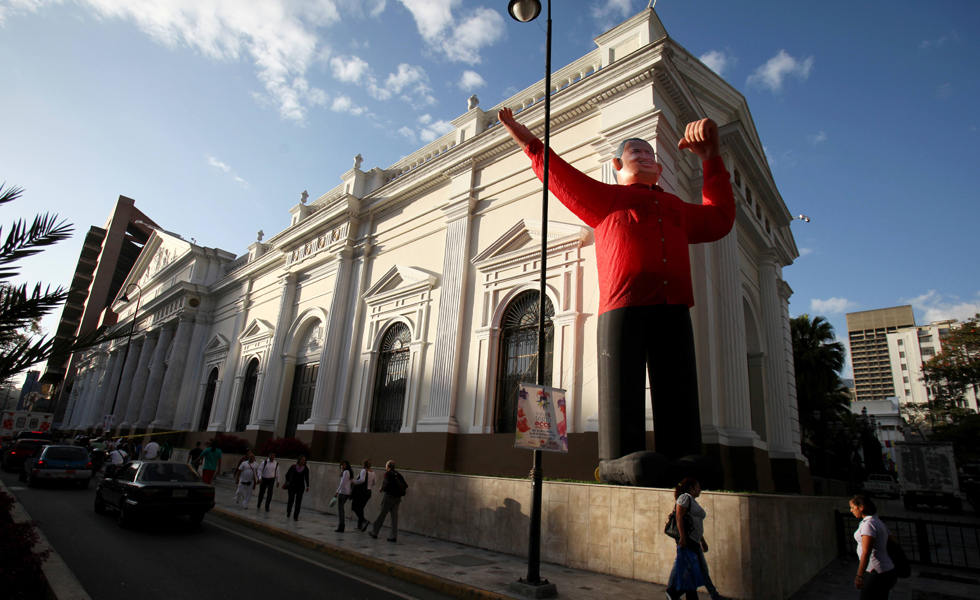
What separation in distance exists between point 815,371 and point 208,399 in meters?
30.7

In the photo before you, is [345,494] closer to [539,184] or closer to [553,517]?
[553,517]

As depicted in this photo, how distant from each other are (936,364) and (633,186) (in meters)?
30.6

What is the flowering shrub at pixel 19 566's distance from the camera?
4398 mm

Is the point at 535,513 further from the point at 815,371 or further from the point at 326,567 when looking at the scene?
the point at 815,371

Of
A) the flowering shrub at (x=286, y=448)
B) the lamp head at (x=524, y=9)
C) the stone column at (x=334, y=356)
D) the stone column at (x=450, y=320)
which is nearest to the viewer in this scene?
the lamp head at (x=524, y=9)

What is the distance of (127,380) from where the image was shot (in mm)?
35750

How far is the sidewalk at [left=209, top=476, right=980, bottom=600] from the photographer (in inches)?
260

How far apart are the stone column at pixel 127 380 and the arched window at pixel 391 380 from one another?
26.7 meters

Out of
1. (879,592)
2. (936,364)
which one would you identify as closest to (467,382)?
(879,592)

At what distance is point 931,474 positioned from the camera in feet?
80.2

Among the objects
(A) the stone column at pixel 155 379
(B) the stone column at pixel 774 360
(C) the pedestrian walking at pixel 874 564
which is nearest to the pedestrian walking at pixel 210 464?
(C) the pedestrian walking at pixel 874 564

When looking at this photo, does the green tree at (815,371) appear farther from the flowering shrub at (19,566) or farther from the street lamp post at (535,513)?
the flowering shrub at (19,566)

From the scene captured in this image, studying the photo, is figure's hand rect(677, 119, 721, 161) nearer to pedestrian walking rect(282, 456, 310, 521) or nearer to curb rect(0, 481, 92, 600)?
curb rect(0, 481, 92, 600)

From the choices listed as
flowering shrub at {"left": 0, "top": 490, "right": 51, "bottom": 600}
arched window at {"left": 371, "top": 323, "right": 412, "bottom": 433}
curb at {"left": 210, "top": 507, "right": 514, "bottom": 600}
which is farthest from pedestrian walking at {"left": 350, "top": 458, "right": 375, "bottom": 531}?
flowering shrub at {"left": 0, "top": 490, "right": 51, "bottom": 600}
